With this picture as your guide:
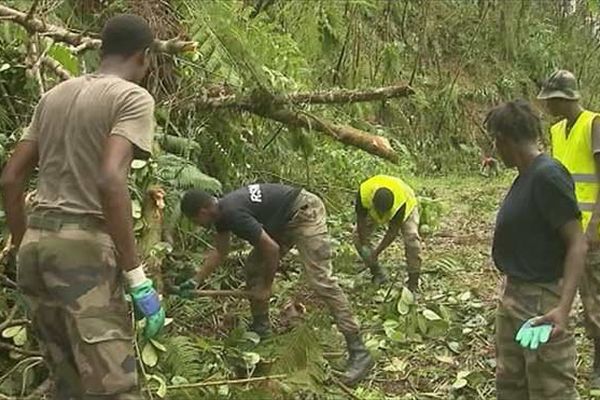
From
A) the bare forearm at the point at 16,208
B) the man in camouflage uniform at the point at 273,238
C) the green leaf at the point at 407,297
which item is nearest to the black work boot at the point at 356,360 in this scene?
the man in camouflage uniform at the point at 273,238

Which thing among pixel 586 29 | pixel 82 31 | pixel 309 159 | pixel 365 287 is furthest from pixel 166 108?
pixel 586 29

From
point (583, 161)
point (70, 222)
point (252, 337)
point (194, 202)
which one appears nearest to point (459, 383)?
point (252, 337)

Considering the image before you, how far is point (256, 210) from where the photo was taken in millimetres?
5738

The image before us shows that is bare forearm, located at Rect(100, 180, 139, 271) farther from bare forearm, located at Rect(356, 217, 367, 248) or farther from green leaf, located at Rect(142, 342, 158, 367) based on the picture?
bare forearm, located at Rect(356, 217, 367, 248)

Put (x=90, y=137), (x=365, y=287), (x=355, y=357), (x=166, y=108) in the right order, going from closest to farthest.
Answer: (x=90, y=137), (x=355, y=357), (x=166, y=108), (x=365, y=287)

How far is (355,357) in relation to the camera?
219 inches

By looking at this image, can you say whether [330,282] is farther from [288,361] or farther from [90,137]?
[90,137]

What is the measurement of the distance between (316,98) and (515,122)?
3471mm

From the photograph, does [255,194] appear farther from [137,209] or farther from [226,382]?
[226,382]

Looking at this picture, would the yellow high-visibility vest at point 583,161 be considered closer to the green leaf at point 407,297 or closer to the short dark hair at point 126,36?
the green leaf at point 407,297

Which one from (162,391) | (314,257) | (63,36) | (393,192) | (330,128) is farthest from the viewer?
(393,192)

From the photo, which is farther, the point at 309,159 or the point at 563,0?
the point at 563,0

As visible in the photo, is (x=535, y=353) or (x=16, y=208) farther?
(x=16, y=208)

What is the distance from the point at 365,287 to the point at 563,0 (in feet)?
41.3
